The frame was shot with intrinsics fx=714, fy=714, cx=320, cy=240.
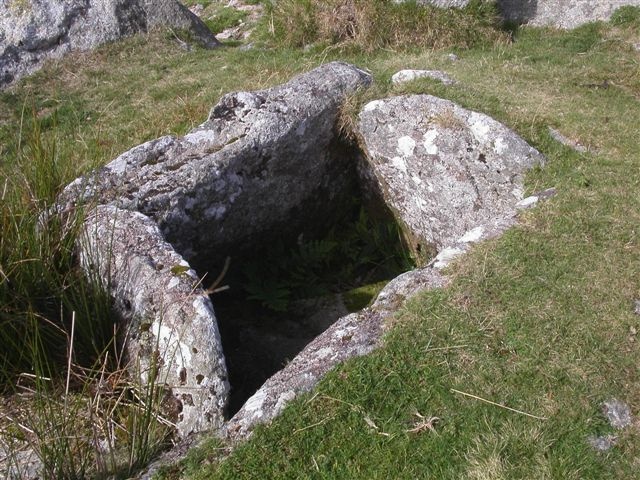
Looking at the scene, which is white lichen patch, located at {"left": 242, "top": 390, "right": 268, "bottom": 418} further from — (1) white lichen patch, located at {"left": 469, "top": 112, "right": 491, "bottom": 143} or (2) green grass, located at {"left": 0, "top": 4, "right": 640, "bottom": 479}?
(1) white lichen patch, located at {"left": 469, "top": 112, "right": 491, "bottom": 143}

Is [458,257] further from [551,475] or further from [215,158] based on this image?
[215,158]

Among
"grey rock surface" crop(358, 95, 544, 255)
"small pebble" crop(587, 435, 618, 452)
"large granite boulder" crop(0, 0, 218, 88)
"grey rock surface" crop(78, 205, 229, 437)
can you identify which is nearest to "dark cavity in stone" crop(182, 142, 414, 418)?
"grey rock surface" crop(358, 95, 544, 255)

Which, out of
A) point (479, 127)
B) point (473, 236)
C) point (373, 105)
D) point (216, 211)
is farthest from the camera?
point (373, 105)

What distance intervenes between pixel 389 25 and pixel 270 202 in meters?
4.50

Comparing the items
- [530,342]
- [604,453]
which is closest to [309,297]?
[530,342]

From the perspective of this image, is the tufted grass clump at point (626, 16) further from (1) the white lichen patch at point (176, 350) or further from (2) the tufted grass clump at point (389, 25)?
(1) the white lichen patch at point (176, 350)

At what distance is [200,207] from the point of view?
17.7 ft

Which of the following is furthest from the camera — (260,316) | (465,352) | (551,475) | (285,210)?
(285,210)

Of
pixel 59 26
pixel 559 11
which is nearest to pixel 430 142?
pixel 559 11

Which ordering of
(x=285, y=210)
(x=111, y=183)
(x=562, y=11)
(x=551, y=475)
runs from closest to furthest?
1. (x=551, y=475)
2. (x=111, y=183)
3. (x=285, y=210)
4. (x=562, y=11)

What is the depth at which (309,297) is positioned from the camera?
5969 millimetres

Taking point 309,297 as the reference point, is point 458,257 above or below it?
above

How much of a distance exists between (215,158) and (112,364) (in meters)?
1.92

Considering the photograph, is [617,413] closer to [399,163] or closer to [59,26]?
[399,163]
